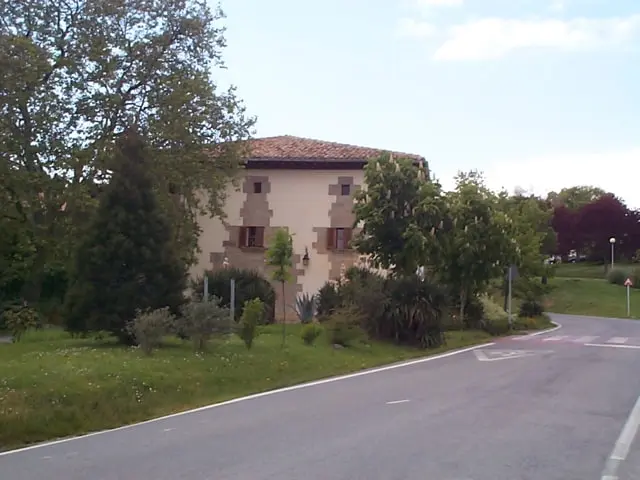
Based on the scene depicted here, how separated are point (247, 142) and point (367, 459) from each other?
930 inches

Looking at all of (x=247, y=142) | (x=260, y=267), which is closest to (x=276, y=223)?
(x=260, y=267)

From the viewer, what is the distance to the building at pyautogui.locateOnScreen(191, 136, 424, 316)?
34.6m

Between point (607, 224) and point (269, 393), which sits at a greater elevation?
point (607, 224)

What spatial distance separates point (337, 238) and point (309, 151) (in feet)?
13.1

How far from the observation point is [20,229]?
28.4 meters

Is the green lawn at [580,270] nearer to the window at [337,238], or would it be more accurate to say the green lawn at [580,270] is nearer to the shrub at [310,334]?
the window at [337,238]

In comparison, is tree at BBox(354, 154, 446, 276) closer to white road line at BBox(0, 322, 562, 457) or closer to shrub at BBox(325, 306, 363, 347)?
white road line at BBox(0, 322, 562, 457)

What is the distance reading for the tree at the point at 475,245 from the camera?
1266 inches

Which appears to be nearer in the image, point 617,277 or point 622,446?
point 622,446

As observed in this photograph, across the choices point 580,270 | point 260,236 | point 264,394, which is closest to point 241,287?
point 260,236

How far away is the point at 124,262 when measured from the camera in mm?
A: 19062

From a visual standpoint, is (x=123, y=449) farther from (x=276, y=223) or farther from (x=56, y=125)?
(x=276, y=223)

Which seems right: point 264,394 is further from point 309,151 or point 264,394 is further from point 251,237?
point 309,151

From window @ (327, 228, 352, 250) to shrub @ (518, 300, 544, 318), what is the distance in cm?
1566
